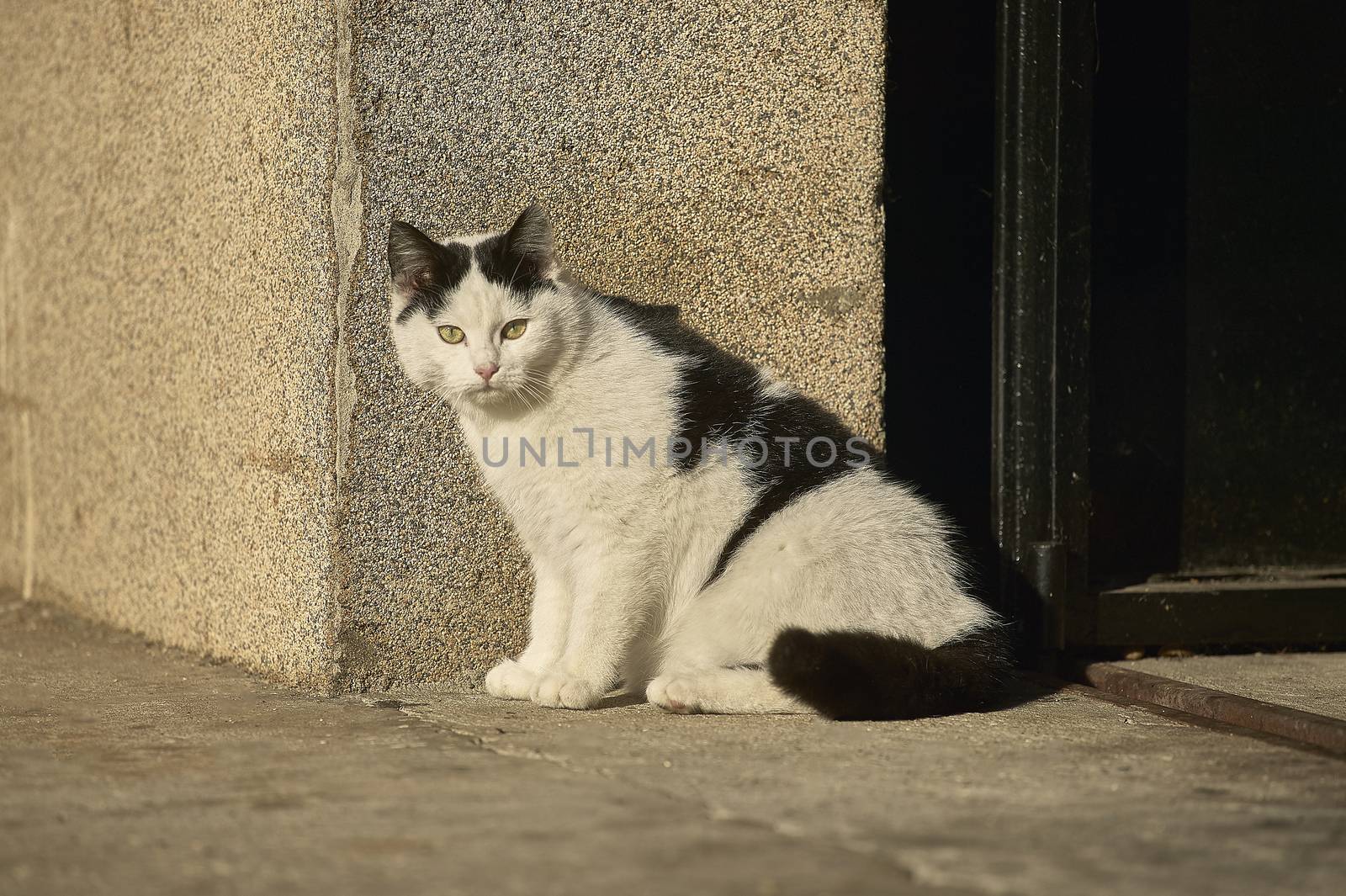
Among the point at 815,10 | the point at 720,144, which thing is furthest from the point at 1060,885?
the point at 815,10

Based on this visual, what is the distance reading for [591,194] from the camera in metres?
3.27

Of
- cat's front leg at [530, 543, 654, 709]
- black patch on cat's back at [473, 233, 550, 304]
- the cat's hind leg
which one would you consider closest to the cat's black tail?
the cat's hind leg

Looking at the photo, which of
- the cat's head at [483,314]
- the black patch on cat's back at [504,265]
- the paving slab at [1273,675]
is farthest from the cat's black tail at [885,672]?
the black patch on cat's back at [504,265]

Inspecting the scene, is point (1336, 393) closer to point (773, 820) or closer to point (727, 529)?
point (727, 529)

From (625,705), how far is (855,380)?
3.63 feet

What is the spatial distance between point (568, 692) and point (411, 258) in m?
1.08

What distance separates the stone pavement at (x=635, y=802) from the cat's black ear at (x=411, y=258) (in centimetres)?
101

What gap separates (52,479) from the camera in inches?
183

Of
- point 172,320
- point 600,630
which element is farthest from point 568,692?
point 172,320

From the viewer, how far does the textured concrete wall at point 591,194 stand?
3.07 metres

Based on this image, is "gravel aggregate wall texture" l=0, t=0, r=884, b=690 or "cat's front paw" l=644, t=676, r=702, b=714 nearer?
"cat's front paw" l=644, t=676, r=702, b=714

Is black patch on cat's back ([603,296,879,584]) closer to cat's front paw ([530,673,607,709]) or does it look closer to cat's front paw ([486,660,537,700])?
cat's front paw ([530,673,607,709])

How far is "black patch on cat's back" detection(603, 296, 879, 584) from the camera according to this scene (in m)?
2.94

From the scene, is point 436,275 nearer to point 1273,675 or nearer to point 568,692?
point 568,692
